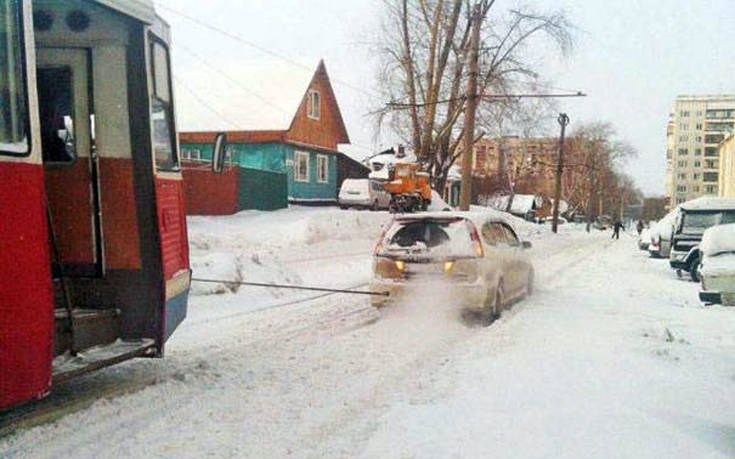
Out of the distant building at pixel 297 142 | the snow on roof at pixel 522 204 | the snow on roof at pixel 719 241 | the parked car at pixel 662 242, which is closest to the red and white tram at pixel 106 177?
the snow on roof at pixel 719 241

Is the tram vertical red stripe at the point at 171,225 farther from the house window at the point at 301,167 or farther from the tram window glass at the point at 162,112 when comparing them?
the house window at the point at 301,167

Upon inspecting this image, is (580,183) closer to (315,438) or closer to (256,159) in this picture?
(256,159)

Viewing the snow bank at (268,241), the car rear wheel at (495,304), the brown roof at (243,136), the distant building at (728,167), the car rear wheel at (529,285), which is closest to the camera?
the car rear wheel at (495,304)

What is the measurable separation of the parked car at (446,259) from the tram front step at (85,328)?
4.45 m

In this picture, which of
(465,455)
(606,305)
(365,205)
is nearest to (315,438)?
(465,455)

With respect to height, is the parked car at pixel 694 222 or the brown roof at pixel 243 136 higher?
the brown roof at pixel 243 136

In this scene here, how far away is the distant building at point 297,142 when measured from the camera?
33.9 metres

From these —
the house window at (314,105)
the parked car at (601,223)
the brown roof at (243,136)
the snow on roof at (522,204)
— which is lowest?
the parked car at (601,223)

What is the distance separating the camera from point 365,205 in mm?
34531

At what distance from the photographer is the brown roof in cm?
3359

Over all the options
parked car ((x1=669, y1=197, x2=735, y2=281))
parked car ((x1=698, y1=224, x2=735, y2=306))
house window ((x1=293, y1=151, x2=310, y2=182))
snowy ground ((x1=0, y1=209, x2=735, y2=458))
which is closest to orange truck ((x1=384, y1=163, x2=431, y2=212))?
house window ((x1=293, y1=151, x2=310, y2=182))

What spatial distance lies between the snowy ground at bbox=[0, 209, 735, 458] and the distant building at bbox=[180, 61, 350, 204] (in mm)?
23235

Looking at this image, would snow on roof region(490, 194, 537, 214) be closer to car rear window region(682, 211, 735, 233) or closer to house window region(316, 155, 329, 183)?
house window region(316, 155, 329, 183)

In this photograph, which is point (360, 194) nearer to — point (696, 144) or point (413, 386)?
point (413, 386)
